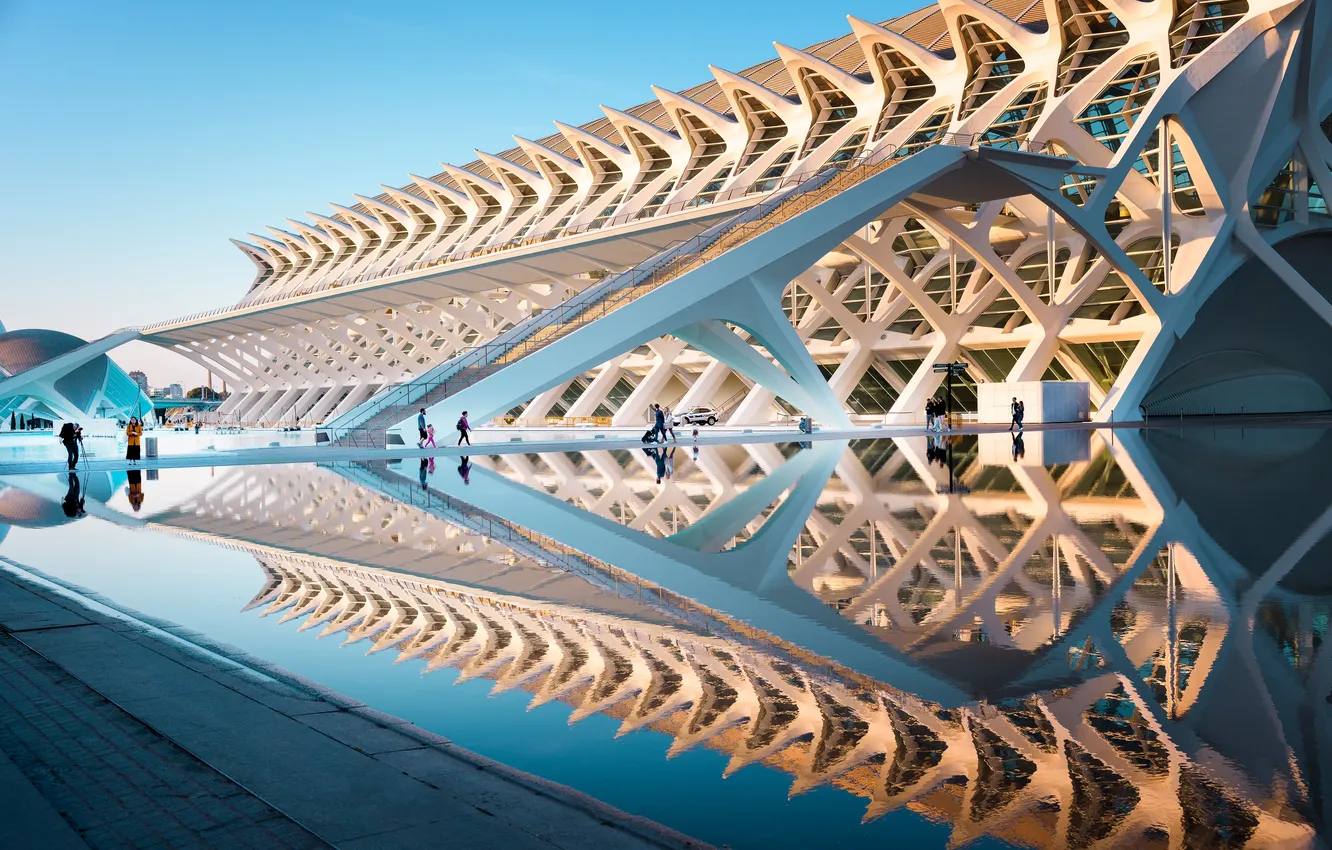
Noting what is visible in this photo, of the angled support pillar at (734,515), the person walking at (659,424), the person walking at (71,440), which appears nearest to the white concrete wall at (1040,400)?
the person walking at (659,424)

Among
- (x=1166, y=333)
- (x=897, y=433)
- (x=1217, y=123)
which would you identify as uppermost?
(x=1217, y=123)

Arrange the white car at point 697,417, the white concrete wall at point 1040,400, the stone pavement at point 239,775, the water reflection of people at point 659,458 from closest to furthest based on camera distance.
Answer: the stone pavement at point 239,775 < the water reflection of people at point 659,458 < the white concrete wall at point 1040,400 < the white car at point 697,417

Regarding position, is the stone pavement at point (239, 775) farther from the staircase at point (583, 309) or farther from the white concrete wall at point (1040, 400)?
the white concrete wall at point (1040, 400)

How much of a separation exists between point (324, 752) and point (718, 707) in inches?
56.9

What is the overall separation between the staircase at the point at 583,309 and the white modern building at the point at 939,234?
0.10 metres

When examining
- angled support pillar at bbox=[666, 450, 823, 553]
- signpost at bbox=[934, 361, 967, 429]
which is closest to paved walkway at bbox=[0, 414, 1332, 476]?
signpost at bbox=[934, 361, 967, 429]

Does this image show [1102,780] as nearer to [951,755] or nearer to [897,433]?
[951,755]

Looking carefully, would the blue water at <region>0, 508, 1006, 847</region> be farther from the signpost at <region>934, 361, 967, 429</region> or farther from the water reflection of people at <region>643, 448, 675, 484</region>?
the signpost at <region>934, 361, 967, 429</region>

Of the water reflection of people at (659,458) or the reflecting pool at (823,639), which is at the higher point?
the reflecting pool at (823,639)

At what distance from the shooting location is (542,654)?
Result: 4992mm

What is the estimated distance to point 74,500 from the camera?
13.8 metres

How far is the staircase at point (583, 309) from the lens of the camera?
2602 centimetres

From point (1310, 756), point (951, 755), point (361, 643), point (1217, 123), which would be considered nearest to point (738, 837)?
point (951, 755)

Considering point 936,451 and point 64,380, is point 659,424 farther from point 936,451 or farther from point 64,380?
point 64,380
